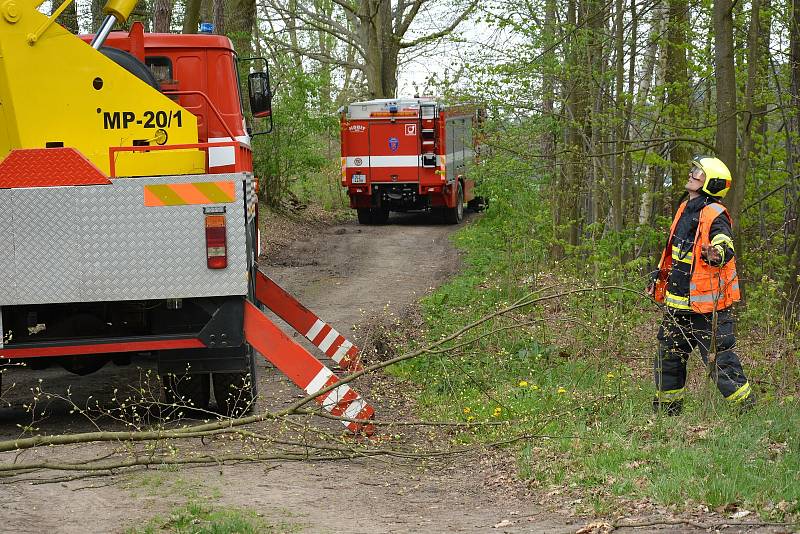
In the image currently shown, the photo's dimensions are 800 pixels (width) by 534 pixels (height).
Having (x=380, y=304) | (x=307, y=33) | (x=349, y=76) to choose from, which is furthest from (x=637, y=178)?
(x=349, y=76)

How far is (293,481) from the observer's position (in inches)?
228

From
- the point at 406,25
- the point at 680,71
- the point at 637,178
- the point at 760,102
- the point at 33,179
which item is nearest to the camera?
the point at 33,179

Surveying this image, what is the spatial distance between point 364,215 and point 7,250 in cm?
2015

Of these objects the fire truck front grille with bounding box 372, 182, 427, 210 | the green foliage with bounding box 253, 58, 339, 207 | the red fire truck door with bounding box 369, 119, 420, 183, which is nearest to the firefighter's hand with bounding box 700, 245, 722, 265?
the green foliage with bounding box 253, 58, 339, 207

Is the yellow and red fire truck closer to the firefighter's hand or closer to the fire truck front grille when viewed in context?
the firefighter's hand

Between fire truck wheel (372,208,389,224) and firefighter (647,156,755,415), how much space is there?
63.3ft

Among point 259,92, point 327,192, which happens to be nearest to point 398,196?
point 327,192

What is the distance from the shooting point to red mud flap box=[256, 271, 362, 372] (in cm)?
962

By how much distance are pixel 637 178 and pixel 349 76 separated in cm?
3094

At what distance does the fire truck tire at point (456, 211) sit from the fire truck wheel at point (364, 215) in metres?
1.96

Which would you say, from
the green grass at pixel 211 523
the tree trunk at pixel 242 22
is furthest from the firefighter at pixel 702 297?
the tree trunk at pixel 242 22

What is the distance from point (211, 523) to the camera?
4727 mm

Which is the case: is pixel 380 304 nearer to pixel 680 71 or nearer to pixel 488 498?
pixel 680 71

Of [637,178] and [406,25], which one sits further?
[406,25]
